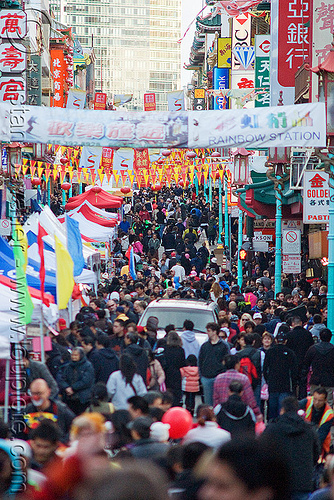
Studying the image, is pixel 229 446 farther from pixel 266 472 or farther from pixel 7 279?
pixel 7 279

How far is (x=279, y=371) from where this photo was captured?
11.5 m

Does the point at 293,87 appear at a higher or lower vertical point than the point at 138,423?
higher

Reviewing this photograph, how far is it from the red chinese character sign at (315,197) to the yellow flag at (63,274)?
8203 millimetres

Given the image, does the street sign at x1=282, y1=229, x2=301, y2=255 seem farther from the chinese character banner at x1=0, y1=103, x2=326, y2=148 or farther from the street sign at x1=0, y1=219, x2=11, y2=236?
the street sign at x1=0, y1=219, x2=11, y2=236

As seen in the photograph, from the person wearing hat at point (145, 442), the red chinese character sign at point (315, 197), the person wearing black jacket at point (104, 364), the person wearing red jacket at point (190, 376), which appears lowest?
the person wearing red jacket at point (190, 376)

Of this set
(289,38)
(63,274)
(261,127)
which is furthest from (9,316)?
(289,38)

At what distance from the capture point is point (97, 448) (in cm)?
516

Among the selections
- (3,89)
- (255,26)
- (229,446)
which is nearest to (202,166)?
(3,89)

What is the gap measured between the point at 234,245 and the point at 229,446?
35.1m

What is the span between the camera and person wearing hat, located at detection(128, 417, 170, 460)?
6320 millimetres

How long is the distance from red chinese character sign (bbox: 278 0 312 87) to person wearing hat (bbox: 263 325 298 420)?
1380cm

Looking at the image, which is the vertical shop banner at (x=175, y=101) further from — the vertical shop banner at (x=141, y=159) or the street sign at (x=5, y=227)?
the street sign at (x=5, y=227)

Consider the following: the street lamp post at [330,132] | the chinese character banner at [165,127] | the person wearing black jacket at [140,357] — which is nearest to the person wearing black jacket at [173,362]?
the person wearing black jacket at [140,357]

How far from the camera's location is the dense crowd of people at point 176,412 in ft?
9.32
